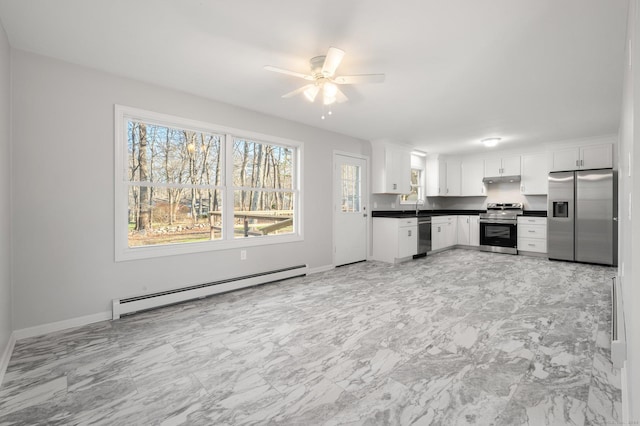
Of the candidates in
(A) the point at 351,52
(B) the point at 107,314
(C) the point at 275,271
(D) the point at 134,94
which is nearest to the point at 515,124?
(A) the point at 351,52

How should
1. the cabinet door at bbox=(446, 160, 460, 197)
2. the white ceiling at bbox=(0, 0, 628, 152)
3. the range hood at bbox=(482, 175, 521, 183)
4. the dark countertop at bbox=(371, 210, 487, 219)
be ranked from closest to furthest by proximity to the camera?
the white ceiling at bbox=(0, 0, 628, 152) < the dark countertop at bbox=(371, 210, 487, 219) < the range hood at bbox=(482, 175, 521, 183) < the cabinet door at bbox=(446, 160, 460, 197)

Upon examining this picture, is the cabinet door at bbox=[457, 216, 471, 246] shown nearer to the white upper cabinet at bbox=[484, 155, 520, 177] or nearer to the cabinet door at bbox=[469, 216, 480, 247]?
the cabinet door at bbox=[469, 216, 480, 247]

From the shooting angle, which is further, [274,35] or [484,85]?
[484,85]

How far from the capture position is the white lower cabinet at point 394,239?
18.0 feet

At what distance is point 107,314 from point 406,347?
2.77m

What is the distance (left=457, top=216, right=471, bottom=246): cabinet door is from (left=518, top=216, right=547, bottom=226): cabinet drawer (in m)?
1.11

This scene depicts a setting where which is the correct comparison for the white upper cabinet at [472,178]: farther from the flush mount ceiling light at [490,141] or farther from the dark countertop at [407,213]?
the flush mount ceiling light at [490,141]

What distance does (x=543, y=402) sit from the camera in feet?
5.34

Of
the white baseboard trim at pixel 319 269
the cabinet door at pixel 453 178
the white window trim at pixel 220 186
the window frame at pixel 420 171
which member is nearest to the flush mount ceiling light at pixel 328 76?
the white window trim at pixel 220 186

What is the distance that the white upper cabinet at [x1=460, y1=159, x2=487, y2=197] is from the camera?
281 inches

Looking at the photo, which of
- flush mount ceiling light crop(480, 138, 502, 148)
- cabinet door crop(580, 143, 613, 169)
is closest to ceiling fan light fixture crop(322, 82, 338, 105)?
flush mount ceiling light crop(480, 138, 502, 148)

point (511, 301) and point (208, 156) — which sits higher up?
point (208, 156)

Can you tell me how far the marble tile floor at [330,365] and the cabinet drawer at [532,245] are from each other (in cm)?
296

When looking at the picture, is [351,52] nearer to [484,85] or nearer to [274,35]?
[274,35]
